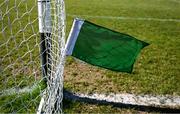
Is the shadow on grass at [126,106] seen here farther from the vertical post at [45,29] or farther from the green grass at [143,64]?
the vertical post at [45,29]

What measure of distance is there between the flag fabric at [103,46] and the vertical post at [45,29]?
0.98 ft

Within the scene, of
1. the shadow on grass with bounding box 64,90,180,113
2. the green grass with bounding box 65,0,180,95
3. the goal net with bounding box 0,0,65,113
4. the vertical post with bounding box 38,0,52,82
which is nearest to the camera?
the vertical post with bounding box 38,0,52,82

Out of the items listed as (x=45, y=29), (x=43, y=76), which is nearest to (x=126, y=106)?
(x=43, y=76)

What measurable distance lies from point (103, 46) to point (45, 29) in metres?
0.84

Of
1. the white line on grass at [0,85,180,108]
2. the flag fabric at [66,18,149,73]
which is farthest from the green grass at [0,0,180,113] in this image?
the flag fabric at [66,18,149,73]

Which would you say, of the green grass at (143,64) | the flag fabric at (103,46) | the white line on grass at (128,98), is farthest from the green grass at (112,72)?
the flag fabric at (103,46)

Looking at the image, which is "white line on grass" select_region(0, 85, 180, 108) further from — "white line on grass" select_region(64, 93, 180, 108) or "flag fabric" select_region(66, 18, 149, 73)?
"flag fabric" select_region(66, 18, 149, 73)

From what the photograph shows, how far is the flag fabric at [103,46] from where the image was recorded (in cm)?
423

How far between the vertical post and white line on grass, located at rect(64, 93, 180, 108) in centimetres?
54

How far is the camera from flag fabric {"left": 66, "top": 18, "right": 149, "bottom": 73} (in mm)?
4230

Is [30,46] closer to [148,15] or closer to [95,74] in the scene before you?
[95,74]

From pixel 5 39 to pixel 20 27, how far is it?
699mm

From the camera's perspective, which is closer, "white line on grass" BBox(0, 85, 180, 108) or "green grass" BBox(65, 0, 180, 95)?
"white line on grass" BBox(0, 85, 180, 108)

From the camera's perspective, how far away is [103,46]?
173 inches
